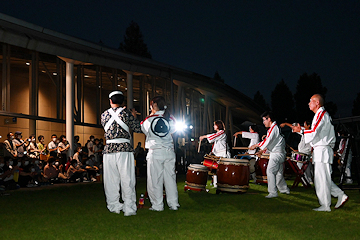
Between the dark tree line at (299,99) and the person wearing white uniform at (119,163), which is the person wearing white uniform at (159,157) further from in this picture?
the dark tree line at (299,99)

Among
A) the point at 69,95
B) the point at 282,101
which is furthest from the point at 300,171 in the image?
the point at 282,101

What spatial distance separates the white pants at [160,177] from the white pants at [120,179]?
0.58m

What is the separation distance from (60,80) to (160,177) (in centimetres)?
1250

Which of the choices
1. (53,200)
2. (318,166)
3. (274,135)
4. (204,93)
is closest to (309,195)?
(274,135)

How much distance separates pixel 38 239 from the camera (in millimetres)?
4590

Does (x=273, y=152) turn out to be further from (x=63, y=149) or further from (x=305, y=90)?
(x=305, y=90)

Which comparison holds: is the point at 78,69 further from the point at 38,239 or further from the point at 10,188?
the point at 38,239

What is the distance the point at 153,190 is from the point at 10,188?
614 cm

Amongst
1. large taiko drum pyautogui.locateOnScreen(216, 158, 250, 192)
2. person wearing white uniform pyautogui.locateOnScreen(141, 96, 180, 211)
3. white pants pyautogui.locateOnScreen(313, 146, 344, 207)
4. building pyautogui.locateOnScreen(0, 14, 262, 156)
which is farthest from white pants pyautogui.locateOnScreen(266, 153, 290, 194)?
building pyautogui.locateOnScreen(0, 14, 262, 156)

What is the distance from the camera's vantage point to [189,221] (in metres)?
5.71

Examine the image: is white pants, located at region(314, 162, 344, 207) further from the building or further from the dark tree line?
the dark tree line

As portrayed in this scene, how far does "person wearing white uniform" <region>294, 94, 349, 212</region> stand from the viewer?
6.52 meters

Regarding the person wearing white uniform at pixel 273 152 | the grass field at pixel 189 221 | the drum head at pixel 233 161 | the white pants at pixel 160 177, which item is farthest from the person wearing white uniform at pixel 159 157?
the person wearing white uniform at pixel 273 152

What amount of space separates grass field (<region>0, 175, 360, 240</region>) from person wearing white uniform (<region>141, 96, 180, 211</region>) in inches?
12.5
